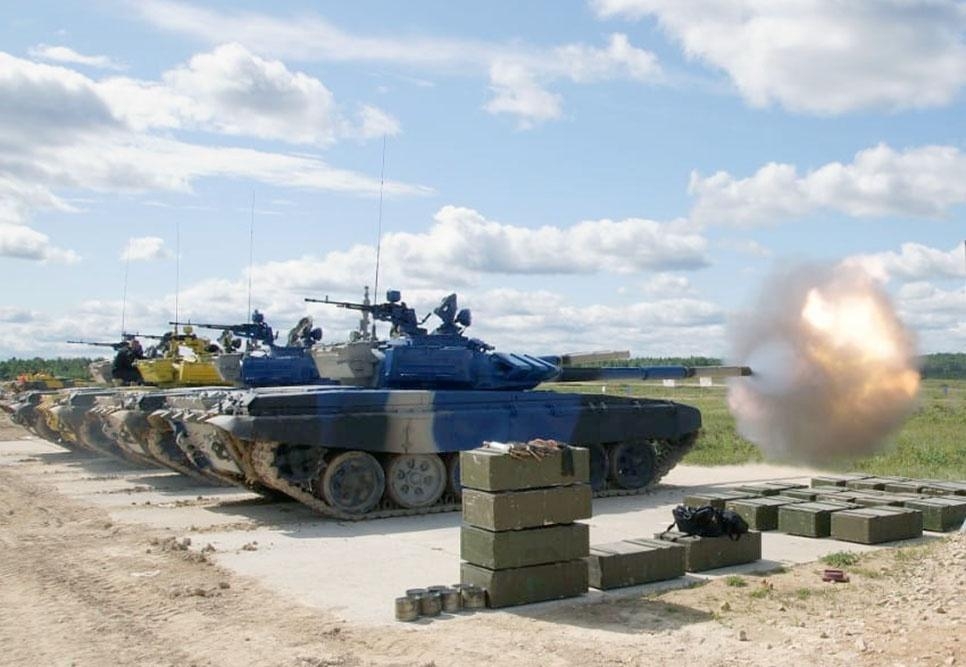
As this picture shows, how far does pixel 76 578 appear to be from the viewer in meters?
11.4

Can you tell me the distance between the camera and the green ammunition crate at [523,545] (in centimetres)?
981

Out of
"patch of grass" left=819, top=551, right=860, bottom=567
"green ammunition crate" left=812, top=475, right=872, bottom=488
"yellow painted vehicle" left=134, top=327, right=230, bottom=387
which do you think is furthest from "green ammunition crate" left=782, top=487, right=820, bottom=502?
"yellow painted vehicle" left=134, top=327, right=230, bottom=387

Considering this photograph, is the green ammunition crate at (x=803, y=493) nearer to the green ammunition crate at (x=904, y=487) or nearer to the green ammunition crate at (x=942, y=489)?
the green ammunition crate at (x=904, y=487)

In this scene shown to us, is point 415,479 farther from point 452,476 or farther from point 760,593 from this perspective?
point 760,593

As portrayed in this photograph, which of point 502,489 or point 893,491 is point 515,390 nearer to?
point 893,491

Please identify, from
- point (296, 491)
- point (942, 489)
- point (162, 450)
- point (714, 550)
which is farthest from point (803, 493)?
point (162, 450)

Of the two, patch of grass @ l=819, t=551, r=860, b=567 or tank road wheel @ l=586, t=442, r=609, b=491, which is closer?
patch of grass @ l=819, t=551, r=860, b=567

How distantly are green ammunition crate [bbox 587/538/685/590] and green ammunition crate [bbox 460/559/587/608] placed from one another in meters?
0.24

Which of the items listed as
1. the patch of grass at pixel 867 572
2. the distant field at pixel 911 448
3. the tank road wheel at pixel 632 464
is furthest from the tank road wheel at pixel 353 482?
the distant field at pixel 911 448

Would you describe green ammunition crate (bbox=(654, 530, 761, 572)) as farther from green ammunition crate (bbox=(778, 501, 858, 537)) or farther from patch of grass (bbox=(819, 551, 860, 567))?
green ammunition crate (bbox=(778, 501, 858, 537))

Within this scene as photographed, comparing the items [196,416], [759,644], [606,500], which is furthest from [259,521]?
[759,644]

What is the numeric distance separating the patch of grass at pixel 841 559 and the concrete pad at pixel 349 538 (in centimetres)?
24

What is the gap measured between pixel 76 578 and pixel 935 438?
23946mm

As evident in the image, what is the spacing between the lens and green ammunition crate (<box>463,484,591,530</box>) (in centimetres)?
984
